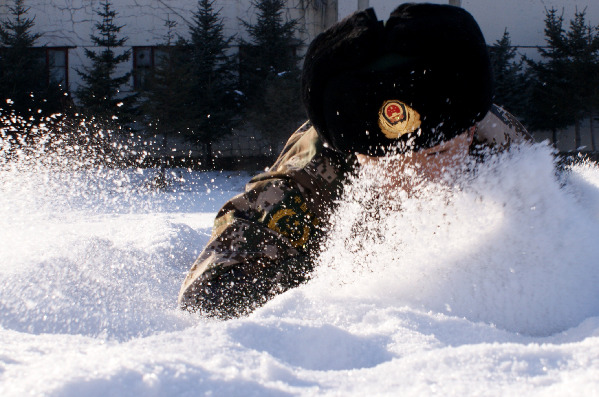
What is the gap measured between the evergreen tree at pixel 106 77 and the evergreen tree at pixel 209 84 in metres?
1.34

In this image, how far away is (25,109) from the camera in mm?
11320

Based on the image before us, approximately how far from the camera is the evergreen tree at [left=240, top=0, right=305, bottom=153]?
10945 millimetres

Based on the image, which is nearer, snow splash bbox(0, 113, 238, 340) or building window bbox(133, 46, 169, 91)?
snow splash bbox(0, 113, 238, 340)

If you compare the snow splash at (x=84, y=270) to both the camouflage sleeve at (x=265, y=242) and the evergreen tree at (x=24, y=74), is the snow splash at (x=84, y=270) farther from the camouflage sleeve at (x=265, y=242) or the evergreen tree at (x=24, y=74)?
the evergreen tree at (x=24, y=74)

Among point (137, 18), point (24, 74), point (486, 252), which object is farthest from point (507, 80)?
point (486, 252)

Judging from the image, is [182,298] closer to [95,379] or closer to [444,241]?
[444,241]

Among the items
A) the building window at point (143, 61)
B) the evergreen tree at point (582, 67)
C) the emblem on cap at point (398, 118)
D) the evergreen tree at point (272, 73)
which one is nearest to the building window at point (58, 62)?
the building window at point (143, 61)

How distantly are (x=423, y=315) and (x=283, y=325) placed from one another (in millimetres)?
303

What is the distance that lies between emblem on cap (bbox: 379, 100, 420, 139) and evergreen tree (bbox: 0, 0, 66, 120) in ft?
37.1

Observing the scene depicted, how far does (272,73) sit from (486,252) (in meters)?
10.7

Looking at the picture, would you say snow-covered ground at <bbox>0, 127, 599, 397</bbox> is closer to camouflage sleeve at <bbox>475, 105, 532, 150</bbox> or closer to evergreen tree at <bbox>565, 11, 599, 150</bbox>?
camouflage sleeve at <bbox>475, 105, 532, 150</bbox>

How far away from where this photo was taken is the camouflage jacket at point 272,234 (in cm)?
165

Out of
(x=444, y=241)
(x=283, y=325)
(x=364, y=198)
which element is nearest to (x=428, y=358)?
(x=283, y=325)

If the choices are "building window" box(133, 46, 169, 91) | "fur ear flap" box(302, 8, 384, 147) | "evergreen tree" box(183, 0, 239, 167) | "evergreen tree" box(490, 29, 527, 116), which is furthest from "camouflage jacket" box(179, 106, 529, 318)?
"building window" box(133, 46, 169, 91)
